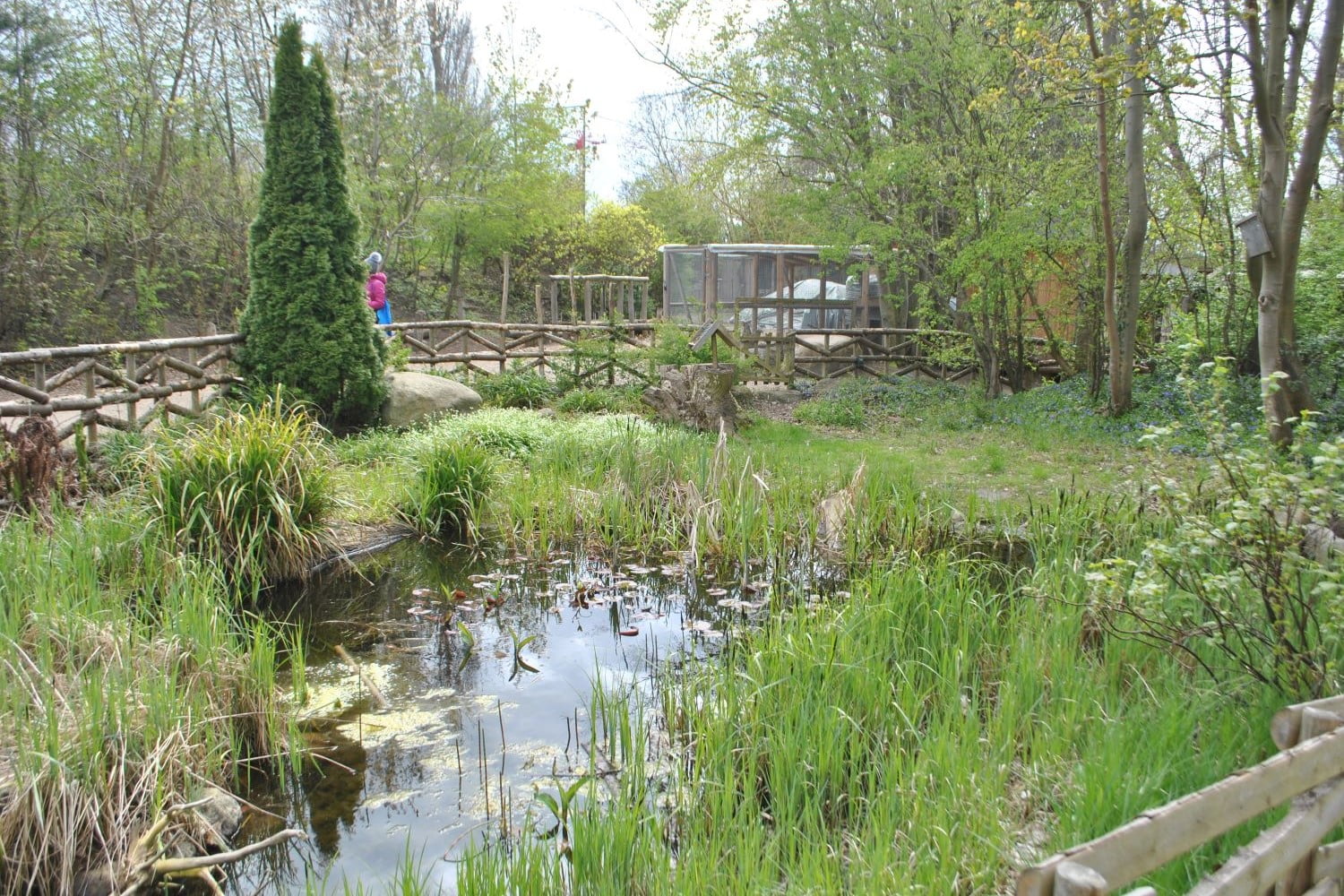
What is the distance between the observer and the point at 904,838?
A: 2.81 m

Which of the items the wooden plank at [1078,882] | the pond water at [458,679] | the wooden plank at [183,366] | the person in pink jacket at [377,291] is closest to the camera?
the wooden plank at [1078,882]

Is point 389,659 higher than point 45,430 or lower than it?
lower

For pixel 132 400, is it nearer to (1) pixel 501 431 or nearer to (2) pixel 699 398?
(1) pixel 501 431

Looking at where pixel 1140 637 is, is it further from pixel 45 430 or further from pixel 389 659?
pixel 45 430

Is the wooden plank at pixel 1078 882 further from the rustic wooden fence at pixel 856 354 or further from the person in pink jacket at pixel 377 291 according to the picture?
the rustic wooden fence at pixel 856 354

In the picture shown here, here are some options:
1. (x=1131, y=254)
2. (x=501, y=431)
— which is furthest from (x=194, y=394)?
(x=1131, y=254)

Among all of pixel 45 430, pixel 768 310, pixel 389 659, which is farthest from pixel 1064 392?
pixel 45 430

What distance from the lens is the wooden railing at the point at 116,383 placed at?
752cm

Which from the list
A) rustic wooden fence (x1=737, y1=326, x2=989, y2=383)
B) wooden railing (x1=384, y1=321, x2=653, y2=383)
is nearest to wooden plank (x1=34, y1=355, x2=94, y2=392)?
wooden railing (x1=384, y1=321, x2=653, y2=383)

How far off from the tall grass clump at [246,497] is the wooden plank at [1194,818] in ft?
15.9

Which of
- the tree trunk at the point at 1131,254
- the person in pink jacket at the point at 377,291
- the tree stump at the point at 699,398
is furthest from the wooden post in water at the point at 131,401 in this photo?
the tree trunk at the point at 1131,254

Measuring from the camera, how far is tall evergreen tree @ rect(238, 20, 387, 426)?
31.5 ft

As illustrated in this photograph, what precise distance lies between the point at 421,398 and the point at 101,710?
798 cm

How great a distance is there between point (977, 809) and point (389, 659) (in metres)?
3.22
